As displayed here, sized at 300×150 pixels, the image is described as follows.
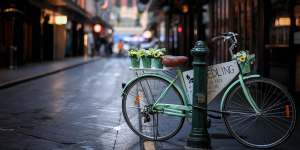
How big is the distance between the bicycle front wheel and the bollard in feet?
1.21

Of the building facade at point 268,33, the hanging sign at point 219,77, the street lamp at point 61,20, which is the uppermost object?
the street lamp at point 61,20

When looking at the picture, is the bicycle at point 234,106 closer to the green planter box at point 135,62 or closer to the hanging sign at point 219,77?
the hanging sign at point 219,77

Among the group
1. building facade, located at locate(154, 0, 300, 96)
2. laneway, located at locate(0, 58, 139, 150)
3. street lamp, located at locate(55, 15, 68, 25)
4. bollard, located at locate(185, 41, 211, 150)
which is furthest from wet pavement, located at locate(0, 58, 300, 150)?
street lamp, located at locate(55, 15, 68, 25)

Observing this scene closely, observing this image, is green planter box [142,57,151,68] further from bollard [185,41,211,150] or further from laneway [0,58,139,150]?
laneway [0,58,139,150]

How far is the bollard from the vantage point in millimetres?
6164

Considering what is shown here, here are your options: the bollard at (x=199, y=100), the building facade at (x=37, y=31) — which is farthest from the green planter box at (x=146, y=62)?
the building facade at (x=37, y=31)

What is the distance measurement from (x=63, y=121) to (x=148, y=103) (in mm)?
2253

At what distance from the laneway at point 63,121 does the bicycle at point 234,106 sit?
0.40 m

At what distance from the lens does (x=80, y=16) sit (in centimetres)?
4669

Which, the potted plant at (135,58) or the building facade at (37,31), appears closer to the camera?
the potted plant at (135,58)

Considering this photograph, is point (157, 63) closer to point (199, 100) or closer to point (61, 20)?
point (199, 100)

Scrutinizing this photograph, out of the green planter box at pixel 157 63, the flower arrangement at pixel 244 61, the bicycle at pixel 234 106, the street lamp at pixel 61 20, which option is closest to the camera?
the bicycle at pixel 234 106

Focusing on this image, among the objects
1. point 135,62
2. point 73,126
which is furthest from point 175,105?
point 73,126

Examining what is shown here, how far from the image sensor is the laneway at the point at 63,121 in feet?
22.4
